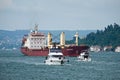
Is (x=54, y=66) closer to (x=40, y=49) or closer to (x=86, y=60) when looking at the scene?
(x=86, y=60)

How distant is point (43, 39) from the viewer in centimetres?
19200

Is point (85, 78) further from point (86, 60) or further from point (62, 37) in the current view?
point (62, 37)

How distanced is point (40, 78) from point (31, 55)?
10159 centimetres

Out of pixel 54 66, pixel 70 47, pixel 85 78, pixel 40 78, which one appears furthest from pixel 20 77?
pixel 70 47

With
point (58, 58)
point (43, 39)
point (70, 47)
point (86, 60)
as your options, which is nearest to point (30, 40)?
point (43, 39)

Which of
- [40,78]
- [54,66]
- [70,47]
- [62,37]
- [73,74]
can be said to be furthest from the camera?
Result: [62,37]

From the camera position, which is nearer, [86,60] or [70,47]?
[86,60]

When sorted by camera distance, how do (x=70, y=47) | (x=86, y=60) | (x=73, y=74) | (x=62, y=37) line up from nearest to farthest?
(x=73, y=74) < (x=86, y=60) < (x=70, y=47) < (x=62, y=37)

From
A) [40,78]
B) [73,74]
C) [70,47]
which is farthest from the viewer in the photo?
[70,47]

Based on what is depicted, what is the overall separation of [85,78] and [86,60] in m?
55.1

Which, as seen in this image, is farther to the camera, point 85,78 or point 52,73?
point 52,73

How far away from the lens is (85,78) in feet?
283

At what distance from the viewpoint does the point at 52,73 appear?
9600 cm

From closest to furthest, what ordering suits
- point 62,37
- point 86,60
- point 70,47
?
1. point 86,60
2. point 70,47
3. point 62,37
